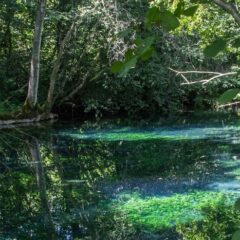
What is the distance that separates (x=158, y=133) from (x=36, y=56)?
4428 millimetres

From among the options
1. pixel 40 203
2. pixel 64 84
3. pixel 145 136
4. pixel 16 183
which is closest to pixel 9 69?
pixel 64 84

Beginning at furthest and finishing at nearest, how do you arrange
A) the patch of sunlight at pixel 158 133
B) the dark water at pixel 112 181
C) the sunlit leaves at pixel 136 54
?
1. the patch of sunlight at pixel 158 133
2. the dark water at pixel 112 181
3. the sunlit leaves at pixel 136 54

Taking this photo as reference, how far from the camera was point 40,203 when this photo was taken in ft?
20.9

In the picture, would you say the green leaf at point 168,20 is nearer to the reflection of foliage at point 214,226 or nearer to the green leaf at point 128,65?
the green leaf at point 128,65

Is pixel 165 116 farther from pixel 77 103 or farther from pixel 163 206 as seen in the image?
pixel 163 206

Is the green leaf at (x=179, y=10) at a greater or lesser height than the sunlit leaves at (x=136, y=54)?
greater

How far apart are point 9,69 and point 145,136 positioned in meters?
7.26

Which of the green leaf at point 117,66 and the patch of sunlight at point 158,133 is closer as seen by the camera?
the green leaf at point 117,66

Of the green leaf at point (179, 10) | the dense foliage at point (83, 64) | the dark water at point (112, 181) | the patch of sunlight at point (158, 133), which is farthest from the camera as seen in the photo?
the dense foliage at point (83, 64)

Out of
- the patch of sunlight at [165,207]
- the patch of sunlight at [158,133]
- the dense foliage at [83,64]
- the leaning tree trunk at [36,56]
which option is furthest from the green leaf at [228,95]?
the dense foliage at [83,64]

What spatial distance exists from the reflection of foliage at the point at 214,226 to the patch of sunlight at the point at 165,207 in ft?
0.39

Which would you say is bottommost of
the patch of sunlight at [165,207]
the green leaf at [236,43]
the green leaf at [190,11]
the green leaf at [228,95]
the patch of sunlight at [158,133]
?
the patch of sunlight at [165,207]

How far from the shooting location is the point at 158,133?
42.5 feet

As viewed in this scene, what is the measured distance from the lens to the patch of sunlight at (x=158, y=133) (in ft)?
39.4
